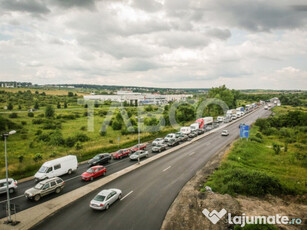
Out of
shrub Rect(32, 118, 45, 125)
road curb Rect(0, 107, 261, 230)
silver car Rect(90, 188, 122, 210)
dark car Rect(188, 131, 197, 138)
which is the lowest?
road curb Rect(0, 107, 261, 230)

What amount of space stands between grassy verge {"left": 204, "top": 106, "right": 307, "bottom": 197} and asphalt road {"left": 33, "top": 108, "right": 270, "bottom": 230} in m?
4.44

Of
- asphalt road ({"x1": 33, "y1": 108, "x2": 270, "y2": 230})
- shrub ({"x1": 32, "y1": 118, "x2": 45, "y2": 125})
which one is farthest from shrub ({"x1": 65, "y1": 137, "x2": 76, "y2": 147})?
shrub ({"x1": 32, "y1": 118, "x2": 45, "y2": 125})

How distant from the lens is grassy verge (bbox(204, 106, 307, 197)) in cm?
2033

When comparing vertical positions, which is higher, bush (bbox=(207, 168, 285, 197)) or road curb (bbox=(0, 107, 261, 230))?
bush (bbox=(207, 168, 285, 197))

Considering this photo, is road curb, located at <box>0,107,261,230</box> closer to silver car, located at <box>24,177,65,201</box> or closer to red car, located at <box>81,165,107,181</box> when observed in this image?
red car, located at <box>81,165,107,181</box>

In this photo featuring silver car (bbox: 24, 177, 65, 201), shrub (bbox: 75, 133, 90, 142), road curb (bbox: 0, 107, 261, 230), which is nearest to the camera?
road curb (bbox: 0, 107, 261, 230)

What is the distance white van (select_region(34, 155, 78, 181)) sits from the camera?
2418cm

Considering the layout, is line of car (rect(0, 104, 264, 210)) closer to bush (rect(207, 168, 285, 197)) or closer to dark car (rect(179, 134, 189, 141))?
dark car (rect(179, 134, 189, 141))

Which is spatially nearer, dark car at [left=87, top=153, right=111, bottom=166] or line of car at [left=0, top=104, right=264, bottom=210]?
line of car at [left=0, top=104, right=264, bottom=210]

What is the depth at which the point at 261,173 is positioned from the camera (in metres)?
21.6

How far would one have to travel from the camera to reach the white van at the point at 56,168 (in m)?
24.2

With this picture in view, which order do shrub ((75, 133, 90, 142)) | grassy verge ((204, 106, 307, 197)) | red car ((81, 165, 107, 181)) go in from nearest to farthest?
grassy verge ((204, 106, 307, 197)), red car ((81, 165, 107, 181)), shrub ((75, 133, 90, 142))

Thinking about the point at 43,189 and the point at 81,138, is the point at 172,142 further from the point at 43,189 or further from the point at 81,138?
the point at 43,189

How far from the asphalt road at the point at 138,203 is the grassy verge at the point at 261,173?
14.6ft
